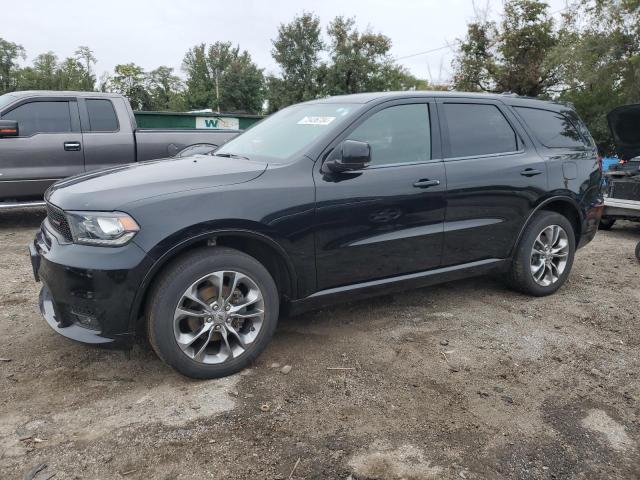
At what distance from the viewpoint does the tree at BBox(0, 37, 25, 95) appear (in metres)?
42.4

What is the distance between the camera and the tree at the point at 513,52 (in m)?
26.0

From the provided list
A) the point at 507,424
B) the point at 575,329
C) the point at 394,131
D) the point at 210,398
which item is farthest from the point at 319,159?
the point at 575,329

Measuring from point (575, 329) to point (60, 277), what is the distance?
3.60 m

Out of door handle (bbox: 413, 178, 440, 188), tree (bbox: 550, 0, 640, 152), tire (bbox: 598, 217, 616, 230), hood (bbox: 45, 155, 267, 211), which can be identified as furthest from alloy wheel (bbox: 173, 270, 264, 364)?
tree (bbox: 550, 0, 640, 152)

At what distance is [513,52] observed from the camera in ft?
86.7

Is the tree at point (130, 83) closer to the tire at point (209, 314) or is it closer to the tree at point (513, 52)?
the tree at point (513, 52)

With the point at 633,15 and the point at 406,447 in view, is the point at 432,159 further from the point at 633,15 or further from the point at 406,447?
the point at 633,15

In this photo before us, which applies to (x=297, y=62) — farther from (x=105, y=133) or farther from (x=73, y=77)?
(x=105, y=133)

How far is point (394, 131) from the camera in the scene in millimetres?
3818

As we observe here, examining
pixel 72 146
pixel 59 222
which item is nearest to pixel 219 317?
pixel 59 222

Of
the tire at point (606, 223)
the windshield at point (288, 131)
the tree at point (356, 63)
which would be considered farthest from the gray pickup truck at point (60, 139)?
the tree at point (356, 63)

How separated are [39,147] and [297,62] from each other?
3563 centimetres

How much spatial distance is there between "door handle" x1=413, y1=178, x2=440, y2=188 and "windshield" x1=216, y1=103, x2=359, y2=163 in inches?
27.1

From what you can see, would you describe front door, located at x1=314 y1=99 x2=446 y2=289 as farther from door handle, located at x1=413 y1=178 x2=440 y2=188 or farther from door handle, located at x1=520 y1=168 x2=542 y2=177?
door handle, located at x1=520 y1=168 x2=542 y2=177
